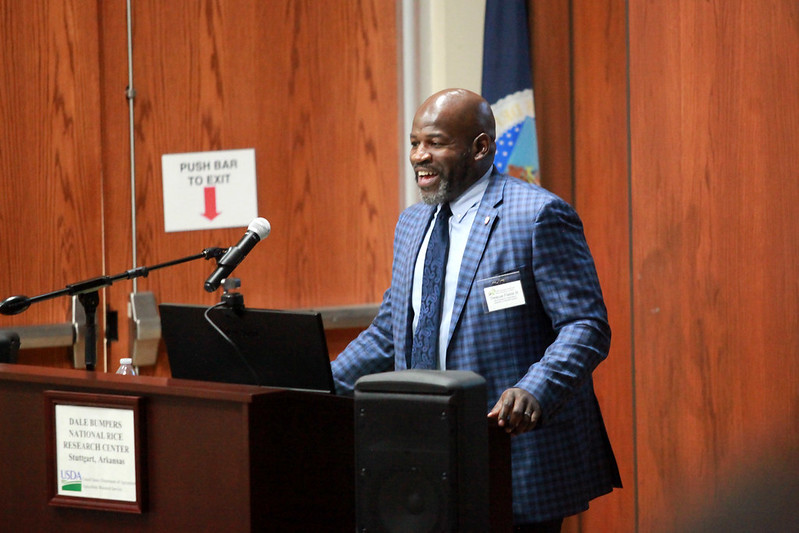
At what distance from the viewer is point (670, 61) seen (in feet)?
11.1

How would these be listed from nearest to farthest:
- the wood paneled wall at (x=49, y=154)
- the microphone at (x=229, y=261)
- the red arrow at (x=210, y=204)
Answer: the microphone at (x=229, y=261)
the wood paneled wall at (x=49, y=154)
the red arrow at (x=210, y=204)

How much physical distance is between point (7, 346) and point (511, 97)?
2.25 m

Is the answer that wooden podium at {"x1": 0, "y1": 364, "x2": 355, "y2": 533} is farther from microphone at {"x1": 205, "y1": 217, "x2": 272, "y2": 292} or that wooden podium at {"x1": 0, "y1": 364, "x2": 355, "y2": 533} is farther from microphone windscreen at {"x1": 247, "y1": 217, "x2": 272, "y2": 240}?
microphone windscreen at {"x1": 247, "y1": 217, "x2": 272, "y2": 240}

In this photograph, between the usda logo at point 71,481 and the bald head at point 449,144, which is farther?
the bald head at point 449,144

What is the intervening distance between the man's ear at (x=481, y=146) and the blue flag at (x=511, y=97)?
5.04ft

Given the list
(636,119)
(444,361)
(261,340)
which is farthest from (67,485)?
(636,119)

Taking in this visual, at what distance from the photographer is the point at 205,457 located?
1.72 m

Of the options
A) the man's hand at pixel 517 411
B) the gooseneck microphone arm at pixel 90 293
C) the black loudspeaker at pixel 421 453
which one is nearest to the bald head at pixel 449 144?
the gooseneck microphone arm at pixel 90 293

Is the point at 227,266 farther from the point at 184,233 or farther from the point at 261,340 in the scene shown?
the point at 184,233

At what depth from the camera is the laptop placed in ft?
6.59

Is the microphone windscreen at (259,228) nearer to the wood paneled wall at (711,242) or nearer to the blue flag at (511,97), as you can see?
the wood paneled wall at (711,242)

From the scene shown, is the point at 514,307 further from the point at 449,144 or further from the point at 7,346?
the point at 7,346

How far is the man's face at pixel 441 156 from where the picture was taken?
2.41 meters

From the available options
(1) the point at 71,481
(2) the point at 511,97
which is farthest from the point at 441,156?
(2) the point at 511,97
